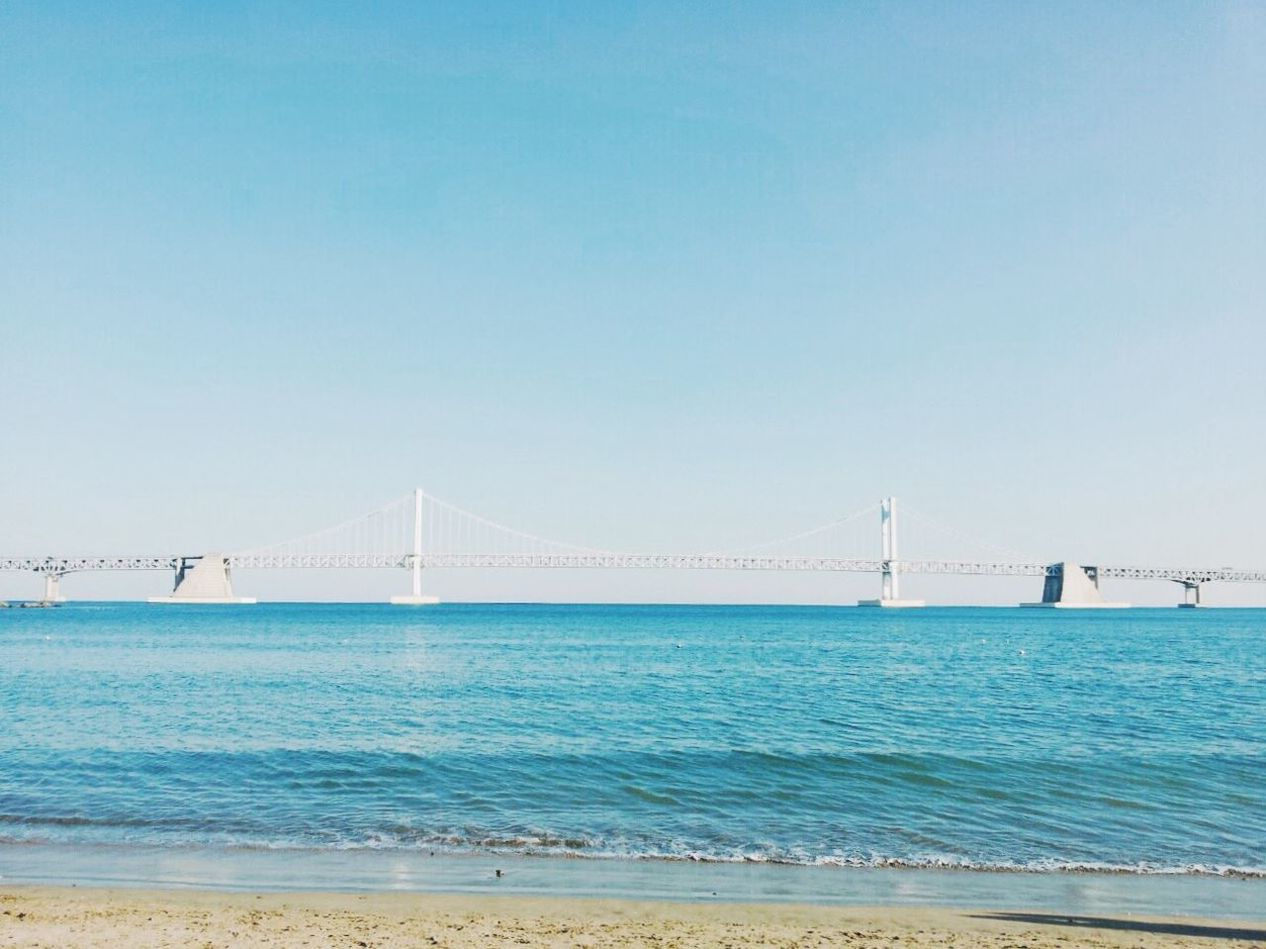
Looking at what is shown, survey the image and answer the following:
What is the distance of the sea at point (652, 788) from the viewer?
848 centimetres

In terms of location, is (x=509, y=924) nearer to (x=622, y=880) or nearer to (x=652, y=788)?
(x=622, y=880)

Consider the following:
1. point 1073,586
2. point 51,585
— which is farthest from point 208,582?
point 1073,586

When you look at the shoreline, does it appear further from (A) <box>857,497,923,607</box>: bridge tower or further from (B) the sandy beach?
(A) <box>857,497,923,607</box>: bridge tower

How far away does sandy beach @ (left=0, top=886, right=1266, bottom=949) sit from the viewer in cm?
645

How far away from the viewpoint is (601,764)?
1361 cm

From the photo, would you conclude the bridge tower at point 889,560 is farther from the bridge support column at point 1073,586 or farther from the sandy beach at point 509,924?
the sandy beach at point 509,924

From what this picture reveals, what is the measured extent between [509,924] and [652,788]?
5.44 m

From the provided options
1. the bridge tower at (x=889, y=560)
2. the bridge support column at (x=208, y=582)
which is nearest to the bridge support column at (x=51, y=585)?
the bridge support column at (x=208, y=582)

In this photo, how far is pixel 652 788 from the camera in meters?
12.1

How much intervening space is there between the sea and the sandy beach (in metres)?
0.48

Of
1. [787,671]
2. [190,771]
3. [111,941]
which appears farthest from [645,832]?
[787,671]

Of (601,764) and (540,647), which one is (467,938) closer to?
(601,764)

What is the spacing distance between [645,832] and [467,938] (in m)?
3.78

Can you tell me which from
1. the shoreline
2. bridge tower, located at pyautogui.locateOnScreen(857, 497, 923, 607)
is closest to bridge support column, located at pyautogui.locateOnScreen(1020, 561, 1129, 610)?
bridge tower, located at pyautogui.locateOnScreen(857, 497, 923, 607)
